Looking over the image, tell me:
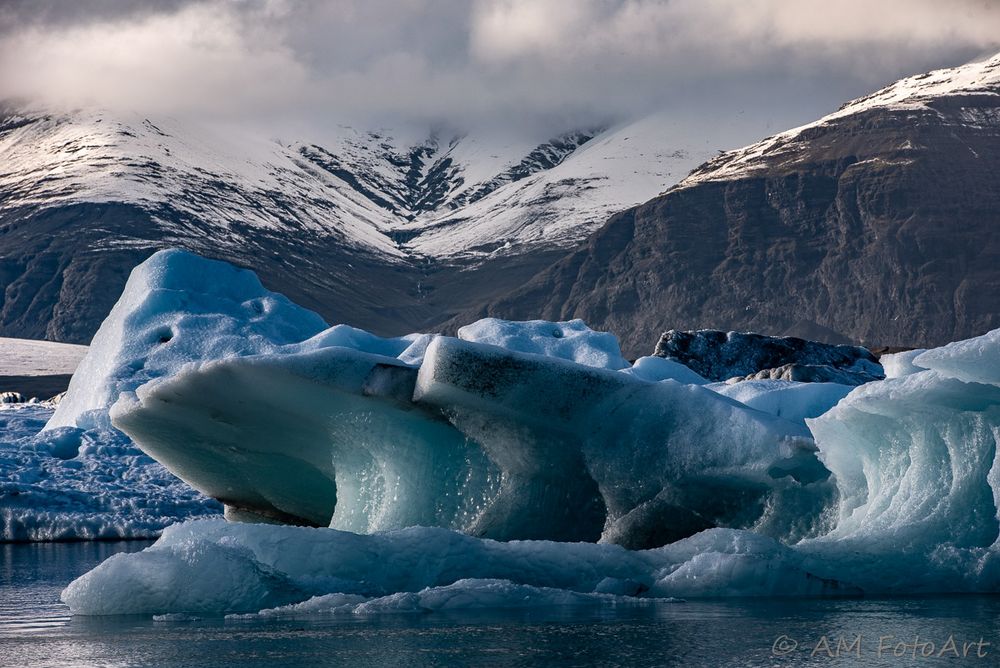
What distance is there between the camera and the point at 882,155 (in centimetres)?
13888

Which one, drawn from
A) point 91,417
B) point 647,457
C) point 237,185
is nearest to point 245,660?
point 647,457

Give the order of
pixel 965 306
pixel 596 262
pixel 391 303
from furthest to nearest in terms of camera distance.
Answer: pixel 391 303 < pixel 596 262 < pixel 965 306

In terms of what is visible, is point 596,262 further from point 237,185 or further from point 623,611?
point 623,611

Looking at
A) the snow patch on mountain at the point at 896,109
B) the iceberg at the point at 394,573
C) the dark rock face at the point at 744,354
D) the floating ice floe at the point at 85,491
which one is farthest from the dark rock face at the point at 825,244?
the iceberg at the point at 394,573

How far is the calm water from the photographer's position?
6035 millimetres

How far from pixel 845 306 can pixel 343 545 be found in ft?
420

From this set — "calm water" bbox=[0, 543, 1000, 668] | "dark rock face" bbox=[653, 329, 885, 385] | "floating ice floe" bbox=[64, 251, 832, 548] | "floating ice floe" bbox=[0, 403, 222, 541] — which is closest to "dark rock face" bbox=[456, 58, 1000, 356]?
"dark rock face" bbox=[653, 329, 885, 385]

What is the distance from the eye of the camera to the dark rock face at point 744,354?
90.6 feet

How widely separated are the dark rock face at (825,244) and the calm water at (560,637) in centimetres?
11875

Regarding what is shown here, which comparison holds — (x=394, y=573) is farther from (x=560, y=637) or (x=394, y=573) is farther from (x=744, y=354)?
(x=744, y=354)

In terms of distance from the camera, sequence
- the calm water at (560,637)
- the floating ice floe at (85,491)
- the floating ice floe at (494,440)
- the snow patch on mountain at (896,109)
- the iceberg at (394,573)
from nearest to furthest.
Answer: the calm water at (560,637)
the iceberg at (394,573)
the floating ice floe at (494,440)
the floating ice floe at (85,491)
the snow patch on mountain at (896,109)

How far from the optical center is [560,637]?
6703 millimetres

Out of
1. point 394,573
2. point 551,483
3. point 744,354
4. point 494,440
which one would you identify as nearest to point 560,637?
point 394,573

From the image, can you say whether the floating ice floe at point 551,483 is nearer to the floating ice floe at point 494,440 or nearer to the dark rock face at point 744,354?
the floating ice floe at point 494,440
